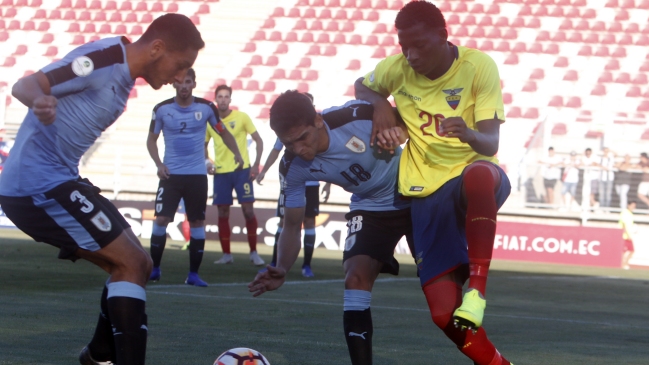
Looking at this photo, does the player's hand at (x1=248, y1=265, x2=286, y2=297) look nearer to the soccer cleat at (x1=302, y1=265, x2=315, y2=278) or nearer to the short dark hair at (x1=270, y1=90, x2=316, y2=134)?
the short dark hair at (x1=270, y1=90, x2=316, y2=134)

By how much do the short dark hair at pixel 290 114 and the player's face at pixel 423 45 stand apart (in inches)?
21.5

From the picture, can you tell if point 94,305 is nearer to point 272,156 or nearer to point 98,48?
point 98,48

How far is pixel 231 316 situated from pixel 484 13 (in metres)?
18.6

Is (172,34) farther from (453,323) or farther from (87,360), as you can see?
(453,323)

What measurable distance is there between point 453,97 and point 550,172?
1429 cm

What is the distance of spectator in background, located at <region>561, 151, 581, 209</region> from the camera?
61.3 ft

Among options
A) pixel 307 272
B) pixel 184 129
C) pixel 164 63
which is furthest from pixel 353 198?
pixel 307 272

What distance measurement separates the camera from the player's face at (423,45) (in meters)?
4.72

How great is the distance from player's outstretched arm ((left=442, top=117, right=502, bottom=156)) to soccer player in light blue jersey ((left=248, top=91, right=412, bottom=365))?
0.70 metres

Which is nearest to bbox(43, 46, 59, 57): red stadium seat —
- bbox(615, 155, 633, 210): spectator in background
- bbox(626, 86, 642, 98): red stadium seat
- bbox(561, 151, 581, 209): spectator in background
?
bbox(561, 151, 581, 209): spectator in background

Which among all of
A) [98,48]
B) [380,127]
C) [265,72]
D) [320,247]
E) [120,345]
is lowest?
[320,247]

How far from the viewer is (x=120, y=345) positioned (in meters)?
4.43

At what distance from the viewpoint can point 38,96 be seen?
413 cm

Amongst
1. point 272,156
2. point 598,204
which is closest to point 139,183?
point 272,156
